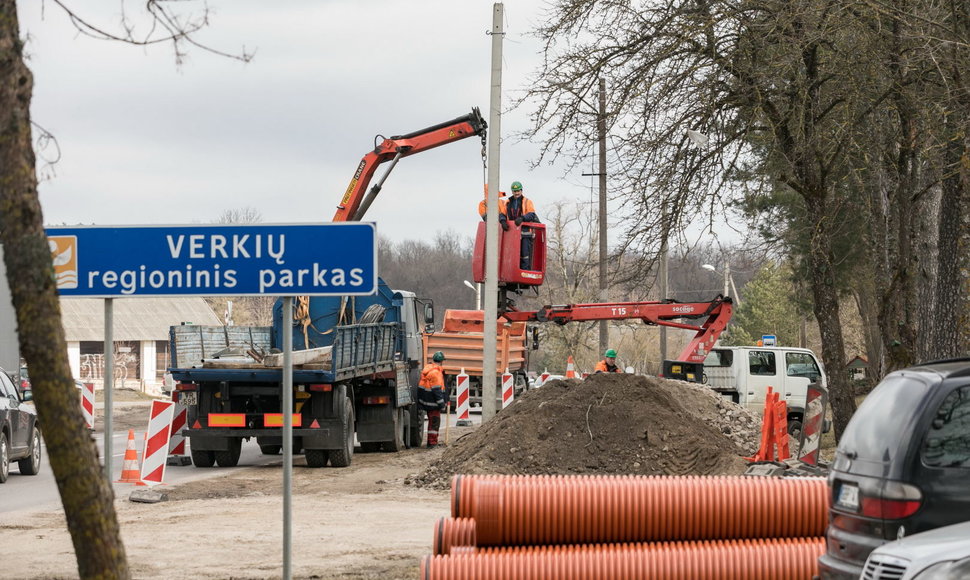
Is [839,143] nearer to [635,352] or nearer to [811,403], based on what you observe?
[811,403]

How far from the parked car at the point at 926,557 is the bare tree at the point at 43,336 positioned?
3364 mm

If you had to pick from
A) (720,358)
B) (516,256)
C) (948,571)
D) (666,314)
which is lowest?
(948,571)

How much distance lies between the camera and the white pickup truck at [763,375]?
84.9ft

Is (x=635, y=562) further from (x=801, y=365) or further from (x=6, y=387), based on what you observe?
(x=801, y=365)

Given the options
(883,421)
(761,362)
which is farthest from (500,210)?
(883,421)

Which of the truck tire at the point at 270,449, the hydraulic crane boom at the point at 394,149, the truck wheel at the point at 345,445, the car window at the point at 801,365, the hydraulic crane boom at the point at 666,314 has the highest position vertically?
the hydraulic crane boom at the point at 394,149

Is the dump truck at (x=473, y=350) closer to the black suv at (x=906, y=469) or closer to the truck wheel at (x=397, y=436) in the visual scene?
the truck wheel at (x=397, y=436)

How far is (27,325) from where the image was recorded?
533 centimetres

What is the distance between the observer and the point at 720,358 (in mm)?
26594

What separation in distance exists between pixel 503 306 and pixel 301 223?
15094 mm

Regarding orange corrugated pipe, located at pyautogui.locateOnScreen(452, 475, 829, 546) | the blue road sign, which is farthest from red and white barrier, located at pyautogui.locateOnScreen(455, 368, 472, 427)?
the blue road sign

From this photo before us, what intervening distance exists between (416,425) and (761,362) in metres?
7.58

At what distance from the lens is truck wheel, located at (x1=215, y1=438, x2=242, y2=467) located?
65.5 feet

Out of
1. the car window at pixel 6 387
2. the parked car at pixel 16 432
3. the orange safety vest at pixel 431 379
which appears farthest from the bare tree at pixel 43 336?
the orange safety vest at pixel 431 379
